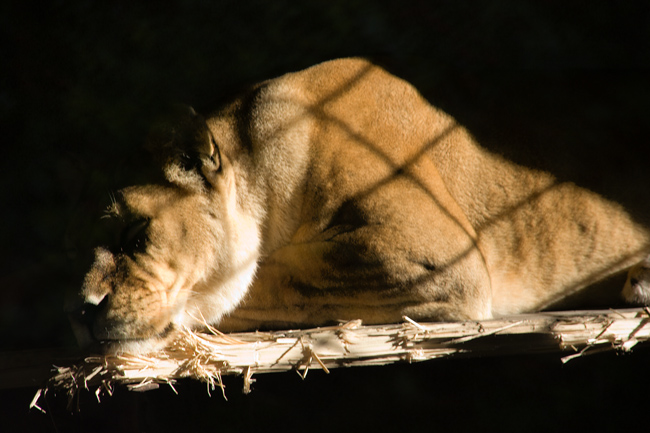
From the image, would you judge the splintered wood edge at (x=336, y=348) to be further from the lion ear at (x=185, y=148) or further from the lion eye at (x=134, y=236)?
the lion ear at (x=185, y=148)

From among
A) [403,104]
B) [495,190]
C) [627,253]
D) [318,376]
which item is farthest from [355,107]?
[627,253]

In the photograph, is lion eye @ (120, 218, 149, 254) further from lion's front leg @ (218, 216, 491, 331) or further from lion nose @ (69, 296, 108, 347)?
lion's front leg @ (218, 216, 491, 331)

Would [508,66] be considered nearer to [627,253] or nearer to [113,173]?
[627,253]

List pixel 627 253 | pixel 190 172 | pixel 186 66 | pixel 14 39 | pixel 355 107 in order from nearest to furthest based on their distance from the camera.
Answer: pixel 190 172
pixel 355 107
pixel 627 253
pixel 14 39
pixel 186 66

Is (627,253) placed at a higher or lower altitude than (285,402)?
higher

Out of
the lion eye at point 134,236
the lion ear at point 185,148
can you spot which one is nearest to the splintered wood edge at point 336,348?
the lion eye at point 134,236

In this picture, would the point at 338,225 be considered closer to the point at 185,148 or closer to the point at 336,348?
the point at 336,348

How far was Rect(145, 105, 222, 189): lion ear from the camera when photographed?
211 centimetres

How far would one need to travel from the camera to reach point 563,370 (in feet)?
9.73

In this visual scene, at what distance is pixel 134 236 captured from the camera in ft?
6.98

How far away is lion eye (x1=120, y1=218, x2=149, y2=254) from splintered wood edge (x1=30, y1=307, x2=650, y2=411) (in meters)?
0.39

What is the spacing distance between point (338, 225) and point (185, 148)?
681mm

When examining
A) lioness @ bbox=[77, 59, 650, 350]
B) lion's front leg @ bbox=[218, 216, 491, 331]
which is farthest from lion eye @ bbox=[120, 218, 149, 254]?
lion's front leg @ bbox=[218, 216, 491, 331]

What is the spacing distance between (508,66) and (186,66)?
1.90 meters
